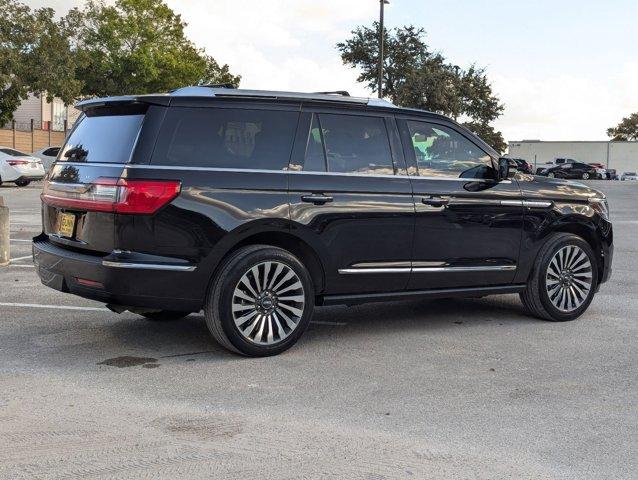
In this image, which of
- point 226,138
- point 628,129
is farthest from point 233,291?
point 628,129

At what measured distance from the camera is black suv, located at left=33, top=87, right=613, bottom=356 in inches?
215

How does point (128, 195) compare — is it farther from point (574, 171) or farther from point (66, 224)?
point (574, 171)

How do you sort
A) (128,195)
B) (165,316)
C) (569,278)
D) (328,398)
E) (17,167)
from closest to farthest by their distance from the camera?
(328,398)
(128,195)
(165,316)
(569,278)
(17,167)

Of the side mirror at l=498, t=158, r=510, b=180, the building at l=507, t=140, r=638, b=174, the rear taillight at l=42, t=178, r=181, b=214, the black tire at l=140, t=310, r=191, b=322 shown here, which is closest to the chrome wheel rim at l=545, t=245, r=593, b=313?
the side mirror at l=498, t=158, r=510, b=180

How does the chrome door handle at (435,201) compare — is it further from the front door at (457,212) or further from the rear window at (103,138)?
the rear window at (103,138)

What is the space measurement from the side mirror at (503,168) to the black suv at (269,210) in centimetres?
2

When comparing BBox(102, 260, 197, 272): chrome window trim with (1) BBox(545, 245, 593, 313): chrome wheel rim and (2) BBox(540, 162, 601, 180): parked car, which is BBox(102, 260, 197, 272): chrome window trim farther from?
(2) BBox(540, 162, 601, 180): parked car

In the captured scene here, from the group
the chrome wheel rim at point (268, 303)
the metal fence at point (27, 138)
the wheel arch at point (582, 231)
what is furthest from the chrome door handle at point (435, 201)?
the metal fence at point (27, 138)

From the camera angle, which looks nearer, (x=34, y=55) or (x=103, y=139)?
(x=103, y=139)

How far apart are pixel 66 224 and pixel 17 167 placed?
2305 cm

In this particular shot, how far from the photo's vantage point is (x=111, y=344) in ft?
20.2

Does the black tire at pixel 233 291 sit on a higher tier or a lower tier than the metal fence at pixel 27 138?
lower

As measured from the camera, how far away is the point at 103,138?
19.1 ft

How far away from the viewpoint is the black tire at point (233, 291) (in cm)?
559
